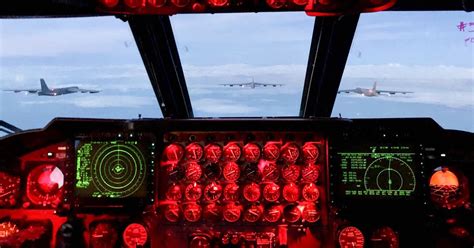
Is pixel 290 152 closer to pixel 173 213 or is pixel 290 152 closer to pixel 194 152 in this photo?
Result: pixel 194 152

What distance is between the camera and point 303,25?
4090 millimetres

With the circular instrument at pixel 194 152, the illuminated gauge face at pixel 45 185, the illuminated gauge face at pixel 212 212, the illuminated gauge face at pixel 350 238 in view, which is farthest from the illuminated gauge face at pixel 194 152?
the illuminated gauge face at pixel 350 238

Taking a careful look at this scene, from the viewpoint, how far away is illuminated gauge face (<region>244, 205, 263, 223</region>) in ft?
11.2

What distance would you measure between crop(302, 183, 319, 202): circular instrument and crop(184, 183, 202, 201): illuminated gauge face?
2.21 ft

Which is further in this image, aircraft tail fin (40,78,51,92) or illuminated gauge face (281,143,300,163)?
aircraft tail fin (40,78,51,92)

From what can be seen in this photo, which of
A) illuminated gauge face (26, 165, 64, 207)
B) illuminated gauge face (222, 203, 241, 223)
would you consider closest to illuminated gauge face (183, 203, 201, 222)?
illuminated gauge face (222, 203, 241, 223)

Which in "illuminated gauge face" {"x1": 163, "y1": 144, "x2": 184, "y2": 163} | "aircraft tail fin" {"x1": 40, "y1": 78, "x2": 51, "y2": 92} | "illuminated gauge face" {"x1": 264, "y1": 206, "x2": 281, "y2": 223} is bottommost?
"illuminated gauge face" {"x1": 264, "y1": 206, "x2": 281, "y2": 223}

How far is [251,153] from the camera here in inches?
136

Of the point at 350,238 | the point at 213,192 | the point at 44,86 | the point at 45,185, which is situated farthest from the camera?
the point at 44,86

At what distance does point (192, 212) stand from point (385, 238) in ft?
4.03

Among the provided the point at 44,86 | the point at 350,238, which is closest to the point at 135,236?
the point at 350,238

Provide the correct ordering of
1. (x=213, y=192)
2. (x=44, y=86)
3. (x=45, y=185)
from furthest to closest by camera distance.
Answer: (x=44, y=86) < (x=45, y=185) < (x=213, y=192)

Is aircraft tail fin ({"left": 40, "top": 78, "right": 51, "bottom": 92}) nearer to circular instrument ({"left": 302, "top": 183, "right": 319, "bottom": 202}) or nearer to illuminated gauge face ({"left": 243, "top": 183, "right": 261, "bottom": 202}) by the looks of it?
illuminated gauge face ({"left": 243, "top": 183, "right": 261, "bottom": 202})

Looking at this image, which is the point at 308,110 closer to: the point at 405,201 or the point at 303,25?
the point at 303,25
